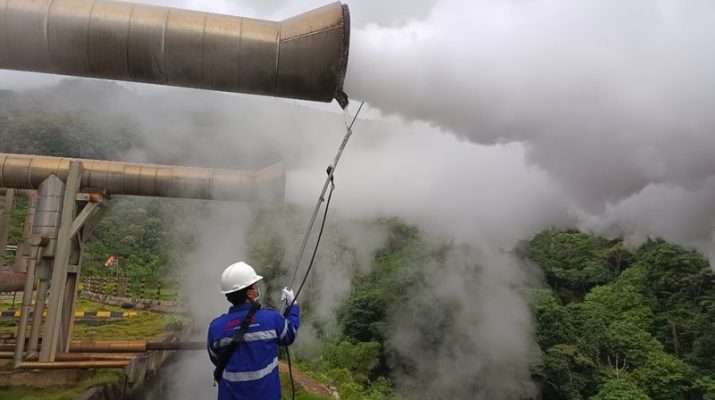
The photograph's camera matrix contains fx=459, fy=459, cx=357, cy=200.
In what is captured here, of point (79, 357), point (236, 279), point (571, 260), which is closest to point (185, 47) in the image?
point (236, 279)

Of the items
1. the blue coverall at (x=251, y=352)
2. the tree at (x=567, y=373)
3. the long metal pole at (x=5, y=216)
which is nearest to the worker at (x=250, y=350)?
the blue coverall at (x=251, y=352)

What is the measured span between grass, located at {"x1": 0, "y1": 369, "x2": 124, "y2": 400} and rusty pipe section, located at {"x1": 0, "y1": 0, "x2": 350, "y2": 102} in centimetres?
541

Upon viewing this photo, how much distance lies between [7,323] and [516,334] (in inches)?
904

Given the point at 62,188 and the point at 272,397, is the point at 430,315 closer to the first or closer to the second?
the point at 62,188

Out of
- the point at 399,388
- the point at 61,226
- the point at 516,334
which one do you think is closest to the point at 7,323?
the point at 61,226

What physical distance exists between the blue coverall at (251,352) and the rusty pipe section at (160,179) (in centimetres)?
610

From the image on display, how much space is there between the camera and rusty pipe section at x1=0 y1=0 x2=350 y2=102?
244cm

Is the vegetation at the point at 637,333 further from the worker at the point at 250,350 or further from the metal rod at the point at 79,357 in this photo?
the worker at the point at 250,350

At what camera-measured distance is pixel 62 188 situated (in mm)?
8008

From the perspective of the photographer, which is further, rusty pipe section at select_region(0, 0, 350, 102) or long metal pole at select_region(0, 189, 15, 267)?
long metal pole at select_region(0, 189, 15, 267)

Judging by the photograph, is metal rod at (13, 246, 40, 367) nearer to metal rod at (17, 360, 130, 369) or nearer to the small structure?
the small structure

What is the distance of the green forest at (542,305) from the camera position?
21062 millimetres

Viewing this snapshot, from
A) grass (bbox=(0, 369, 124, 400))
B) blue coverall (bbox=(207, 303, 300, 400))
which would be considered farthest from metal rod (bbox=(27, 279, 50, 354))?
blue coverall (bbox=(207, 303, 300, 400))

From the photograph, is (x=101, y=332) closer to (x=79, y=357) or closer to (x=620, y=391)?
(x=79, y=357)
